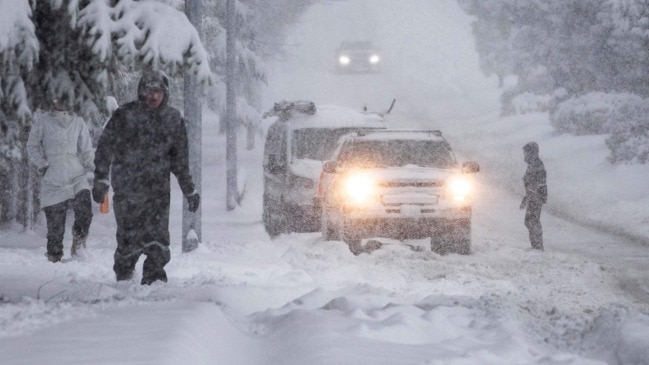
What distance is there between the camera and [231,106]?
813 inches

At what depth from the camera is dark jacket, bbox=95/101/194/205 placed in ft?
26.7

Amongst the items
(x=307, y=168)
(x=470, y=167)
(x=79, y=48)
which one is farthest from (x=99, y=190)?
(x=307, y=168)

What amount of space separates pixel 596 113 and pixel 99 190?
24335 mm

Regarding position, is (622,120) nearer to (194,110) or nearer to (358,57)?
(194,110)

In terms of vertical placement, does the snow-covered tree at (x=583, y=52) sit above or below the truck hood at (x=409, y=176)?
above

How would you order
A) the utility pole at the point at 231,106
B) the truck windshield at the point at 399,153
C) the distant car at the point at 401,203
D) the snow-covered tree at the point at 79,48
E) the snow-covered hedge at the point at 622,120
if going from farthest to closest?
the snow-covered hedge at the point at 622,120
the utility pole at the point at 231,106
the truck windshield at the point at 399,153
the distant car at the point at 401,203
the snow-covered tree at the point at 79,48

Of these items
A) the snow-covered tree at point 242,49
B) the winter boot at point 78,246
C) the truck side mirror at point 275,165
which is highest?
the snow-covered tree at point 242,49

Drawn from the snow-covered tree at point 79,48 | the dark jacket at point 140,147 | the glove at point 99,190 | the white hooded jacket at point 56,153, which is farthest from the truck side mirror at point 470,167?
the snow-covered tree at point 79,48

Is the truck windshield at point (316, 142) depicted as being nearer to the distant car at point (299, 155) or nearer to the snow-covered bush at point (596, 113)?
the distant car at point (299, 155)

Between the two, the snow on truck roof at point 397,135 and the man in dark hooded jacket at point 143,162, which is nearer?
the man in dark hooded jacket at point 143,162

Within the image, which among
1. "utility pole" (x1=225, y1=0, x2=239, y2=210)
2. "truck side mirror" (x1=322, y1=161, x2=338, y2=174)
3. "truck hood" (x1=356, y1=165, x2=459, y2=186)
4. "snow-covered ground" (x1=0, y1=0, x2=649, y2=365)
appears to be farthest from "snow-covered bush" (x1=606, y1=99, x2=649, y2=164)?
"truck side mirror" (x1=322, y1=161, x2=338, y2=174)

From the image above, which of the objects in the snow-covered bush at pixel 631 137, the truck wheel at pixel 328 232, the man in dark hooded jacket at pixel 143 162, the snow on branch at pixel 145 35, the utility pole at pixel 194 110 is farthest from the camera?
the snow-covered bush at pixel 631 137

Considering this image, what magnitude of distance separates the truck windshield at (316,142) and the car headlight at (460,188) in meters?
3.85

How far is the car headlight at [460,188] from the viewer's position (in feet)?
42.9
